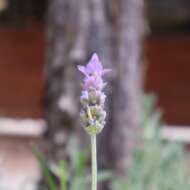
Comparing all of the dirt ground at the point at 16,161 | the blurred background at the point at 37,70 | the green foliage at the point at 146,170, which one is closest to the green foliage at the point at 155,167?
the green foliage at the point at 146,170

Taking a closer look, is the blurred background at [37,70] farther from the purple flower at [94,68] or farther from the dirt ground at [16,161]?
the purple flower at [94,68]

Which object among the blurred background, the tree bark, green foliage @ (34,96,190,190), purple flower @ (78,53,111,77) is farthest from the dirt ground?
purple flower @ (78,53,111,77)

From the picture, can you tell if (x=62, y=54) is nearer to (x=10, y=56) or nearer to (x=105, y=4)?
(x=105, y=4)

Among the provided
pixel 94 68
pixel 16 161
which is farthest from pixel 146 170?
pixel 16 161

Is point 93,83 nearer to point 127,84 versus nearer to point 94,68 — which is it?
point 94,68

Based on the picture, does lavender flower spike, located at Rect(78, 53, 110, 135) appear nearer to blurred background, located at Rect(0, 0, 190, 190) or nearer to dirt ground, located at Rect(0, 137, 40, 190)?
dirt ground, located at Rect(0, 137, 40, 190)
